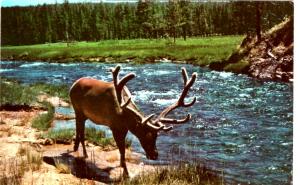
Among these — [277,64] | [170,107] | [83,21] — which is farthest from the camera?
[277,64]

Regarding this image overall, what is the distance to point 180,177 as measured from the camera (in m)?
3.32

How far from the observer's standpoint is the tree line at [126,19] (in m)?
3.58

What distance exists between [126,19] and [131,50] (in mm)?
213

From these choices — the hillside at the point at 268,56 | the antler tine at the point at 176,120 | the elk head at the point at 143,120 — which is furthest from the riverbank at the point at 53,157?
the hillside at the point at 268,56

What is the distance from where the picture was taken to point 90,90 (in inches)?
135

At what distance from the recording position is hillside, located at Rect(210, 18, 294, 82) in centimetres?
371

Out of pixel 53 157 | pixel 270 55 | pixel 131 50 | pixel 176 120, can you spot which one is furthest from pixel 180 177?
Answer: pixel 270 55

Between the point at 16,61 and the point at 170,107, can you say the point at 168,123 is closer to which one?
the point at 170,107

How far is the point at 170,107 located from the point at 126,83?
1.05 feet

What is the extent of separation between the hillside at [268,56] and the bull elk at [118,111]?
22.2 inches

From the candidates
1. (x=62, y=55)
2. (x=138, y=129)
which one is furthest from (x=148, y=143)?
(x=62, y=55)

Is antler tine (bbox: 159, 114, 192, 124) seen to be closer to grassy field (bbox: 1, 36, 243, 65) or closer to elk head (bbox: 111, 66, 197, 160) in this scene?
elk head (bbox: 111, 66, 197, 160)

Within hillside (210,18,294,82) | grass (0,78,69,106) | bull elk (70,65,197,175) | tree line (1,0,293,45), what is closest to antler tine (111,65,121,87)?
bull elk (70,65,197,175)

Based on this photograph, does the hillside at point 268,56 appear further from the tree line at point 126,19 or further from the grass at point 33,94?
the grass at point 33,94
